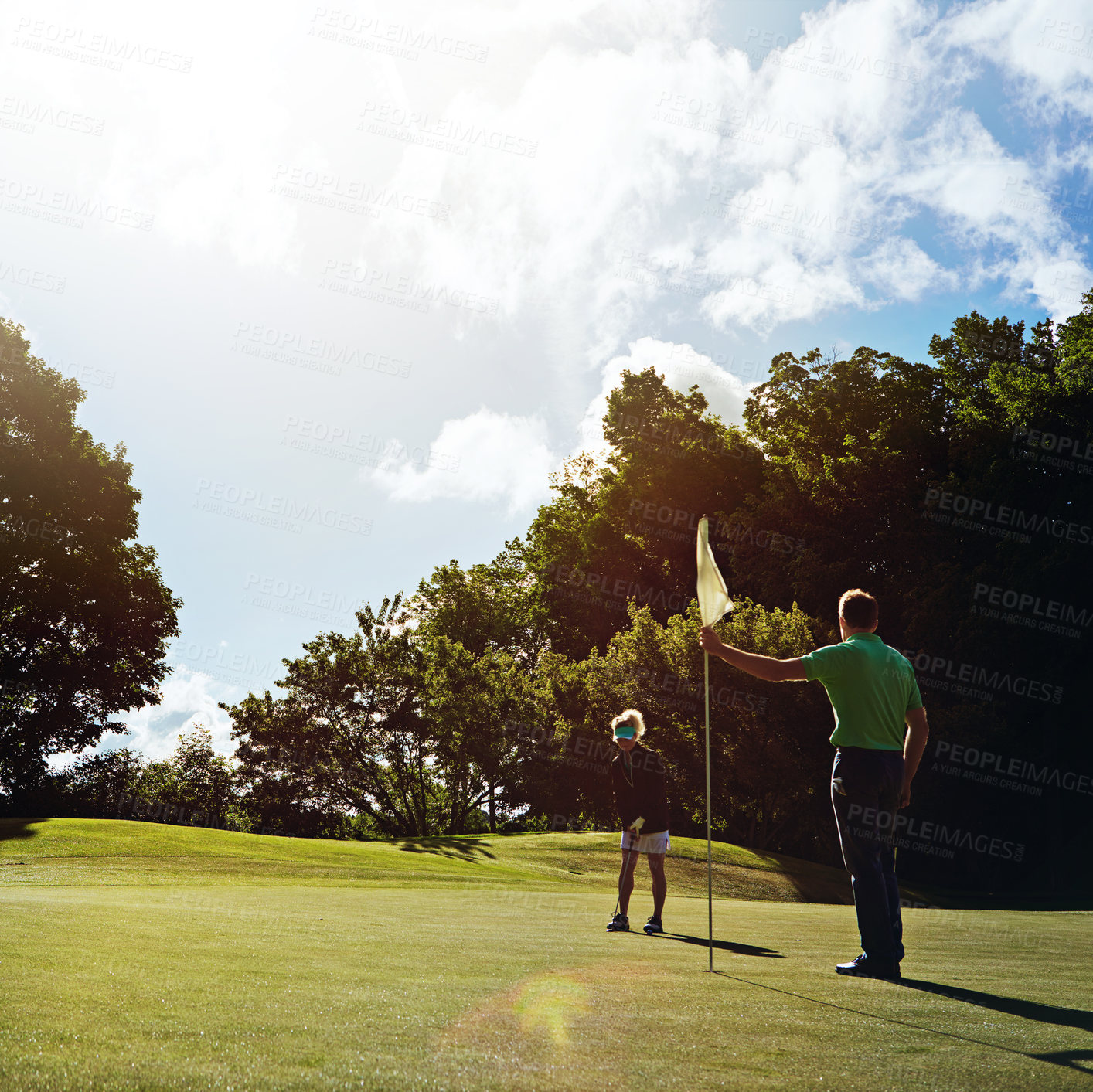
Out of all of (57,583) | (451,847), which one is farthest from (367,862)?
(57,583)

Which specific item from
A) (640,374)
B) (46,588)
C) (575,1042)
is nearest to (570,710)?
(640,374)

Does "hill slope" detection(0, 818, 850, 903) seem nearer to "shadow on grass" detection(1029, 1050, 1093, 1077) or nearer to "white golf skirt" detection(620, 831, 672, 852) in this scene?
"white golf skirt" detection(620, 831, 672, 852)

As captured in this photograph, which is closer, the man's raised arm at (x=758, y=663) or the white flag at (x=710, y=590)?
the man's raised arm at (x=758, y=663)

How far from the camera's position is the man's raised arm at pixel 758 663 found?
18.6 ft

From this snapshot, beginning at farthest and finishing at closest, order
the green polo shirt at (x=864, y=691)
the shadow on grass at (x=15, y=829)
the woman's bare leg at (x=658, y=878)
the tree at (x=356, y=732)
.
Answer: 1. the tree at (x=356, y=732)
2. the shadow on grass at (x=15, y=829)
3. the woman's bare leg at (x=658, y=878)
4. the green polo shirt at (x=864, y=691)

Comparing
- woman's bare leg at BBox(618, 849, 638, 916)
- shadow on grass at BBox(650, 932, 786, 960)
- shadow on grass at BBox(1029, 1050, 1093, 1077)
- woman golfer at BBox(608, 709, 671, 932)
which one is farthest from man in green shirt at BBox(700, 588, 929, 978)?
woman's bare leg at BBox(618, 849, 638, 916)

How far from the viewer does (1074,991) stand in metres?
5.40

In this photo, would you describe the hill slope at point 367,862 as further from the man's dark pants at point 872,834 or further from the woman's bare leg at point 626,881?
the man's dark pants at point 872,834

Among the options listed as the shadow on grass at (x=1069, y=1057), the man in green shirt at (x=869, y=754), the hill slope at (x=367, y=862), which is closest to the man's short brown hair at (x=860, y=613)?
the man in green shirt at (x=869, y=754)

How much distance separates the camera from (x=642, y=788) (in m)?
9.76

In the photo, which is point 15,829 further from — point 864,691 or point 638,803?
point 864,691

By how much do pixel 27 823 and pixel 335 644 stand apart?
20.6m

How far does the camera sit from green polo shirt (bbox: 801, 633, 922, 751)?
5992 mm

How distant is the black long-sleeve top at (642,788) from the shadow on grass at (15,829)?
1955 cm
